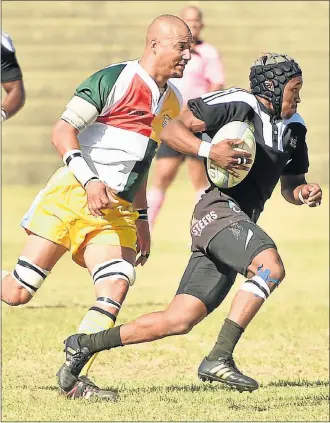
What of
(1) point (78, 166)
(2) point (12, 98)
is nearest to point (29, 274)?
(1) point (78, 166)

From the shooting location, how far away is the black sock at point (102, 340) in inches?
247

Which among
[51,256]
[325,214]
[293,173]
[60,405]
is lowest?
[325,214]

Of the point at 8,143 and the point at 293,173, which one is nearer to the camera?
the point at 293,173

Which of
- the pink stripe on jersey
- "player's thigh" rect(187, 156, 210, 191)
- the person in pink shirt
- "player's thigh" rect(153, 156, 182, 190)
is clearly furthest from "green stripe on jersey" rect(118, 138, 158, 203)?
the pink stripe on jersey

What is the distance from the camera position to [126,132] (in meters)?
6.54

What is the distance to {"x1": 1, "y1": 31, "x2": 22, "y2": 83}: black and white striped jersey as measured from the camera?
902 cm

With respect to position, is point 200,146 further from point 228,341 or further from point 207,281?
point 228,341

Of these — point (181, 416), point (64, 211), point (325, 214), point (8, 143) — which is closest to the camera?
point (181, 416)

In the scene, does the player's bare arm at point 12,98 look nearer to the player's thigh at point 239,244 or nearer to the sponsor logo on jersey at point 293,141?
the sponsor logo on jersey at point 293,141

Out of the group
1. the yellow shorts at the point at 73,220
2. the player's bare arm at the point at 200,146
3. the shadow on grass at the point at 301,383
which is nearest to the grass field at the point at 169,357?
the shadow on grass at the point at 301,383

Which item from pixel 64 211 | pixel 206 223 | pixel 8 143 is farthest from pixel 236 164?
pixel 8 143

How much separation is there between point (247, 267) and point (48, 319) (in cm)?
358

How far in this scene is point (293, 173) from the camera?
6.80 meters

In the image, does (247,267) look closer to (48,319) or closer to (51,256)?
(51,256)
